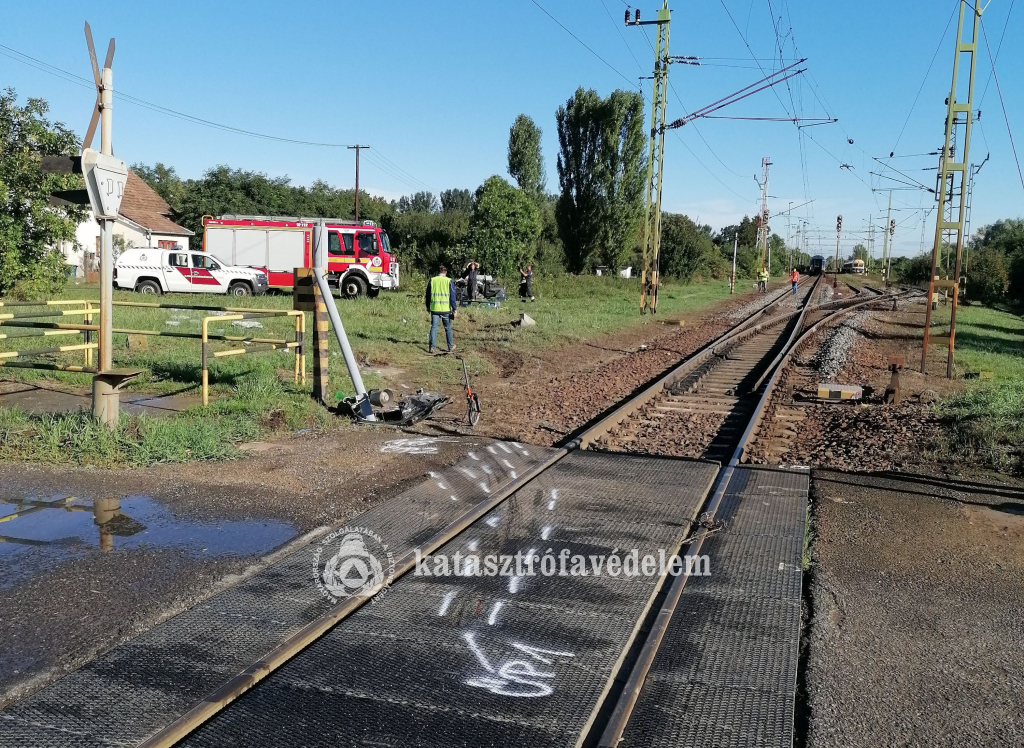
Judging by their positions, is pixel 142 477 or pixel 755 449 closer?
pixel 142 477

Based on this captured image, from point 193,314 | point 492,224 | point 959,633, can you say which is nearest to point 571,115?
point 492,224

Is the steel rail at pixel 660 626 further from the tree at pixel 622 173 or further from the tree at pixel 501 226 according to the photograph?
the tree at pixel 622 173

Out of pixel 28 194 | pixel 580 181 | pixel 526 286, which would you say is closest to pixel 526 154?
pixel 580 181

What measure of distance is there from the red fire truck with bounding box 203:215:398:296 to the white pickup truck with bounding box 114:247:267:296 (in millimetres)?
2185

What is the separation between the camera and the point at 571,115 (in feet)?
191

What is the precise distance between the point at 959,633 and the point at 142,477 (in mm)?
6253

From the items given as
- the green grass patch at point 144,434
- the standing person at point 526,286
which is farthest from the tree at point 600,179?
the green grass patch at point 144,434

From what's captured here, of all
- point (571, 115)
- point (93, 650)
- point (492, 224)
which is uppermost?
point (571, 115)

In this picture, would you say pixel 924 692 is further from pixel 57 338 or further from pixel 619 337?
pixel 619 337

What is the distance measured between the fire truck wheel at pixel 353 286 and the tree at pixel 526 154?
36253 mm

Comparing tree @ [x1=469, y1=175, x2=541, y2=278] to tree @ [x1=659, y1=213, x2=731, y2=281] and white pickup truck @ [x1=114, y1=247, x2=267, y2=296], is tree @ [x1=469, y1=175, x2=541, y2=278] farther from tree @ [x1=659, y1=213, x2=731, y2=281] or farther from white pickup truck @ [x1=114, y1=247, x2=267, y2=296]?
tree @ [x1=659, y1=213, x2=731, y2=281]

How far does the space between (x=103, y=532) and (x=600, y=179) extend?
2096 inches

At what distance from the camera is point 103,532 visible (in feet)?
19.5

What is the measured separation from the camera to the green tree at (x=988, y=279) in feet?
185
